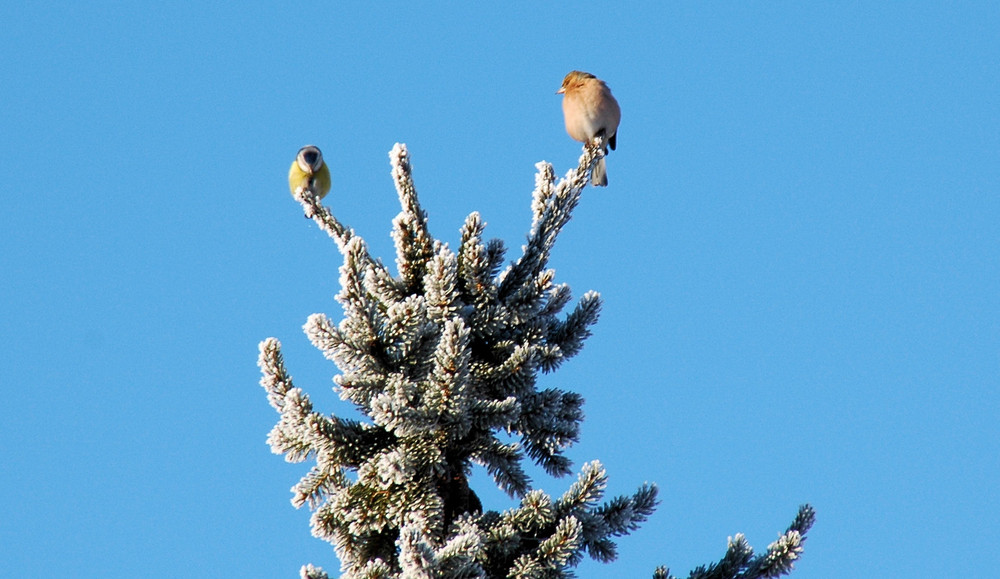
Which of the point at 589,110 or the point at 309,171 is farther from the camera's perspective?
the point at 309,171

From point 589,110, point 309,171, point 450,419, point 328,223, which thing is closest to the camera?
point 450,419

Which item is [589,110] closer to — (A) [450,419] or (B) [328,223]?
(B) [328,223]

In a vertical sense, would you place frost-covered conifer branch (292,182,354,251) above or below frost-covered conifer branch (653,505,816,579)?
above

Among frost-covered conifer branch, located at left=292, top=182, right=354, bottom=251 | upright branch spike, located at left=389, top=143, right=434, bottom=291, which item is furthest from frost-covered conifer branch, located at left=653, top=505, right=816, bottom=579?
frost-covered conifer branch, located at left=292, top=182, right=354, bottom=251

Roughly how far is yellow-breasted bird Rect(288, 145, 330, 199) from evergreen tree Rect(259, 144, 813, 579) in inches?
220

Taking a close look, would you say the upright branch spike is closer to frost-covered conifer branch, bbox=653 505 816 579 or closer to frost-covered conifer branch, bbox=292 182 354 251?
frost-covered conifer branch, bbox=292 182 354 251

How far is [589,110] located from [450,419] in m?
5.05

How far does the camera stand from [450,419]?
3506 mm

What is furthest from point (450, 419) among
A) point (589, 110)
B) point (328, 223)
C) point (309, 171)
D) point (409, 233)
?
point (309, 171)

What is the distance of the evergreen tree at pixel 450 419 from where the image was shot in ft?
11.3

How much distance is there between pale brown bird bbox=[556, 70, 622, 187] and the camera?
8086 mm

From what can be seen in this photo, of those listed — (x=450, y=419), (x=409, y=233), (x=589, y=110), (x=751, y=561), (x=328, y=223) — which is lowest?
(x=751, y=561)

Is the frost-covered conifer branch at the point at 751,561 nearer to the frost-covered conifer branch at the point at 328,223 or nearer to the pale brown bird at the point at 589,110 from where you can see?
the frost-covered conifer branch at the point at 328,223

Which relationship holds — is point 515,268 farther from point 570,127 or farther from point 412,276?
point 570,127
